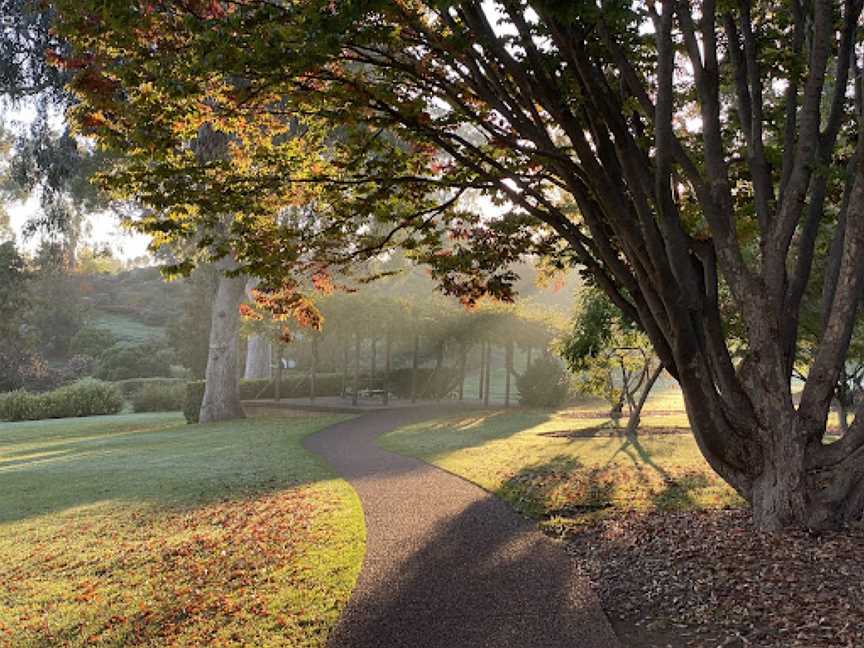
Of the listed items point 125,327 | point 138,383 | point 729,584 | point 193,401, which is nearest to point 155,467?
point 729,584

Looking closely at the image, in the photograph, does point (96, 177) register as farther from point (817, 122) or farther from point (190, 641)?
point (817, 122)

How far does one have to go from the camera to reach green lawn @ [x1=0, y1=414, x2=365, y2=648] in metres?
5.63

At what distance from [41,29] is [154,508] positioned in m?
12.9

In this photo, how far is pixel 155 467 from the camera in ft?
47.6

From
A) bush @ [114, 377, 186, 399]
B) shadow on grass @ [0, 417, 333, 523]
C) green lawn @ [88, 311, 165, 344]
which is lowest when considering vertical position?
shadow on grass @ [0, 417, 333, 523]

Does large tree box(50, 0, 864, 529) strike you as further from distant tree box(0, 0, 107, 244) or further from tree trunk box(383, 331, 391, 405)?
tree trunk box(383, 331, 391, 405)

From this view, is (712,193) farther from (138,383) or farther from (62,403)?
(138,383)

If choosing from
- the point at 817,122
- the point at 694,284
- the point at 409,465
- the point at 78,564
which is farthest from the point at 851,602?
the point at 409,465

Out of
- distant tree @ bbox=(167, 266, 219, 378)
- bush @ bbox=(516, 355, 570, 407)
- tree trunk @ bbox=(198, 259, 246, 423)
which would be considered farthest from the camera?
distant tree @ bbox=(167, 266, 219, 378)

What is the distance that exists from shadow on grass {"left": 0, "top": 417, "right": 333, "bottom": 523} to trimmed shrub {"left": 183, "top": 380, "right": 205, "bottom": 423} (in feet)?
12.8

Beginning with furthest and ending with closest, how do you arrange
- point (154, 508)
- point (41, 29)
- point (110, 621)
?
point (41, 29) < point (154, 508) < point (110, 621)

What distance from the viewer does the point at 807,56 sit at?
7.85m

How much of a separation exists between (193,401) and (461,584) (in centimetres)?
2282

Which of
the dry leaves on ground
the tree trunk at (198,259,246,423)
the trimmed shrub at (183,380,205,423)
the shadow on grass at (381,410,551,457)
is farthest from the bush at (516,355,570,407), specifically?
the dry leaves on ground
